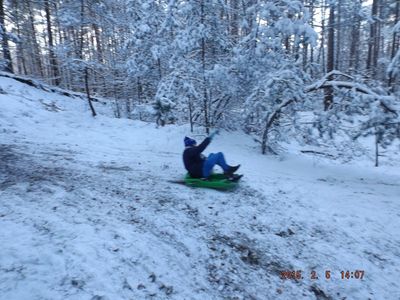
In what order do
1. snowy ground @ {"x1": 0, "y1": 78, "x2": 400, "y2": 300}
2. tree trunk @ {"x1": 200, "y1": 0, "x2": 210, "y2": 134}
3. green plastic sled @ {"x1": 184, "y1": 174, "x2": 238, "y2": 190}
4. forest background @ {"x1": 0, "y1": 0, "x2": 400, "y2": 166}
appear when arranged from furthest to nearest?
tree trunk @ {"x1": 200, "y1": 0, "x2": 210, "y2": 134} < forest background @ {"x1": 0, "y1": 0, "x2": 400, "y2": 166} < green plastic sled @ {"x1": 184, "y1": 174, "x2": 238, "y2": 190} < snowy ground @ {"x1": 0, "y1": 78, "x2": 400, "y2": 300}

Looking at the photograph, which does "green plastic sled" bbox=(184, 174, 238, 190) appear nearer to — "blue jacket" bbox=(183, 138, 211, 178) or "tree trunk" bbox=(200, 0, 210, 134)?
"blue jacket" bbox=(183, 138, 211, 178)

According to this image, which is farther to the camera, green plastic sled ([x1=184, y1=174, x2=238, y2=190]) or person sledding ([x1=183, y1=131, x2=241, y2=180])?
person sledding ([x1=183, y1=131, x2=241, y2=180])

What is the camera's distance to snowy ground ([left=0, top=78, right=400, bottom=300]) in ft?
14.5

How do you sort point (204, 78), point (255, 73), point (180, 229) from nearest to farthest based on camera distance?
point (180, 229) < point (255, 73) < point (204, 78)

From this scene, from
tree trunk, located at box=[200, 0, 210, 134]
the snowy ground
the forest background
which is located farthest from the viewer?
tree trunk, located at box=[200, 0, 210, 134]

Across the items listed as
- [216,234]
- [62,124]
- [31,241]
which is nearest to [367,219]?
[216,234]

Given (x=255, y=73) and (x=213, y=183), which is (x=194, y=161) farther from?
(x=255, y=73)

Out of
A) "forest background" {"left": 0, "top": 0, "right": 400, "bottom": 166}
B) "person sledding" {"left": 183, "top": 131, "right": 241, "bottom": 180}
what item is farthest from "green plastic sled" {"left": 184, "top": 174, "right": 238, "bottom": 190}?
"forest background" {"left": 0, "top": 0, "right": 400, "bottom": 166}

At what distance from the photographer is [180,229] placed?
591 cm

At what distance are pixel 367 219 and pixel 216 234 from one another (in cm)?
327

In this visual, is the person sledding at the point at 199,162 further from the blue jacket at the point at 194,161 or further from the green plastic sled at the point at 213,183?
the green plastic sled at the point at 213,183

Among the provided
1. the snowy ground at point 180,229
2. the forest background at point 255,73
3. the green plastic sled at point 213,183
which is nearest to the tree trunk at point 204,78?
the forest background at point 255,73

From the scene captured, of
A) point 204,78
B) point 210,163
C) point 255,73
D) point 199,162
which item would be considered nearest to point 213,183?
point 210,163

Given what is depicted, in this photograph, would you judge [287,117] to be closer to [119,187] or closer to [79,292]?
[119,187]
